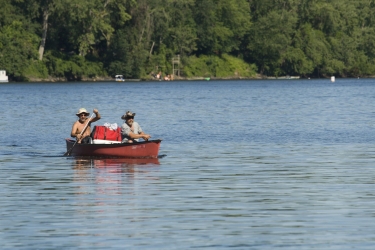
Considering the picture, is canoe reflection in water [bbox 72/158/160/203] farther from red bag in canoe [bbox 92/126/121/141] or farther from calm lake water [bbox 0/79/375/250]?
red bag in canoe [bbox 92/126/121/141]

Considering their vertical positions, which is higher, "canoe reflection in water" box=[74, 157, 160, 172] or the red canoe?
the red canoe

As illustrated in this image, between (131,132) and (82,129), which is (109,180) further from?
(82,129)

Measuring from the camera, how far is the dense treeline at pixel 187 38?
476 feet

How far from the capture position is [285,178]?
2780 centimetres

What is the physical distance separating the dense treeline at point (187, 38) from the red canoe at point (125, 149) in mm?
109353

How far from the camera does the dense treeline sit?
14512 centimetres

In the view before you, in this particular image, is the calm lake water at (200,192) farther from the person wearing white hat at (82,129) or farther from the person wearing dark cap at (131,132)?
the person wearing white hat at (82,129)

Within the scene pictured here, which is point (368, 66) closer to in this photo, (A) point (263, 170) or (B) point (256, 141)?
(B) point (256, 141)

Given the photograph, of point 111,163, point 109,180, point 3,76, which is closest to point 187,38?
point 3,76

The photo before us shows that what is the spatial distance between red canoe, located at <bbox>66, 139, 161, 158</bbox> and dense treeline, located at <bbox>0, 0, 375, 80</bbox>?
10935 cm

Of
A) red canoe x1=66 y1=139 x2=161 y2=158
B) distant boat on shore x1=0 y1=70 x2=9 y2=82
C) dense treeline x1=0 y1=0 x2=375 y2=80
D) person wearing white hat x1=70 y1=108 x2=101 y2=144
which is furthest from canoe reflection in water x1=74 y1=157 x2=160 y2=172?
distant boat on shore x1=0 y1=70 x2=9 y2=82

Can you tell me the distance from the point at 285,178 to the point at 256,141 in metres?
14.7

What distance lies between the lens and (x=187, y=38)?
16350 centimetres

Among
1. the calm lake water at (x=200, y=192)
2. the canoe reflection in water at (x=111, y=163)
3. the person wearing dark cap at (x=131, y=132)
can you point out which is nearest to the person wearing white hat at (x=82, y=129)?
the canoe reflection in water at (x=111, y=163)
